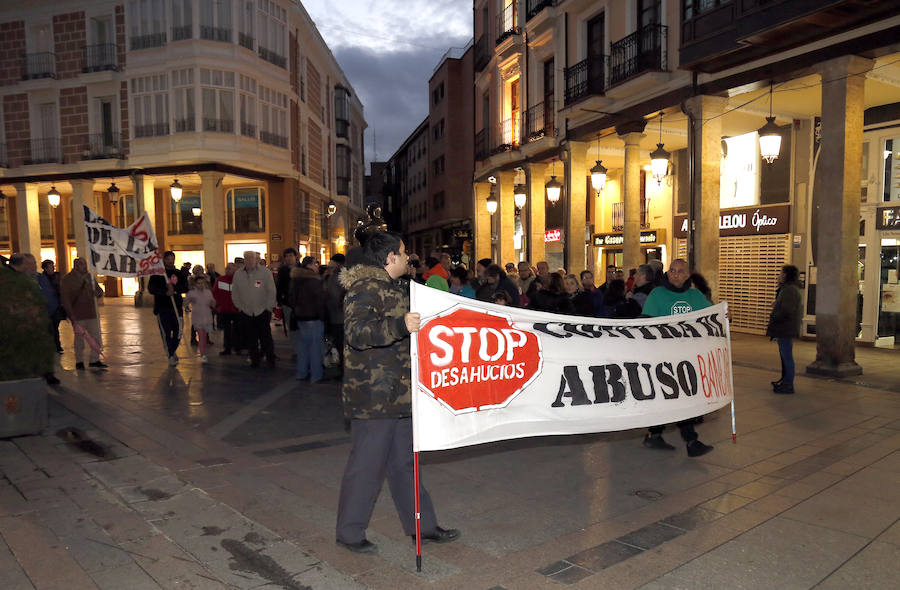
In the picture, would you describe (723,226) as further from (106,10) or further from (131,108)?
(106,10)

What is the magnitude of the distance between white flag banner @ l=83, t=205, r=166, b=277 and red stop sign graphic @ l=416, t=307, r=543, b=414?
26.8ft

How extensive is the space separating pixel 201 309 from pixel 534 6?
544 inches

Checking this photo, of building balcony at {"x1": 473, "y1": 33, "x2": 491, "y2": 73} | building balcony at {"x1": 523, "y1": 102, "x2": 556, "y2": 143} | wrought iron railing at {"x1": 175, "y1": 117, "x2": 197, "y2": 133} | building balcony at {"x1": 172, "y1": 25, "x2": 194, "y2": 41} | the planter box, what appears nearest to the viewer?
the planter box

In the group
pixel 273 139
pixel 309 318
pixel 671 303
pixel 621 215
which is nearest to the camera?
pixel 671 303

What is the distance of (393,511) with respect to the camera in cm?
462

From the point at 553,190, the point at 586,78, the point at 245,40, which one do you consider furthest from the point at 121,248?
the point at 245,40

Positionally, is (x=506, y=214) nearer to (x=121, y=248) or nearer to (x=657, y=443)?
(x=121, y=248)

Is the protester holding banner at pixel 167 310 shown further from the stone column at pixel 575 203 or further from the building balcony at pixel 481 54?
the building balcony at pixel 481 54

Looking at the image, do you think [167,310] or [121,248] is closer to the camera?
[121,248]

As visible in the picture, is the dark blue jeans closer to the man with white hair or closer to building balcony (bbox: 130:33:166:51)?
the man with white hair

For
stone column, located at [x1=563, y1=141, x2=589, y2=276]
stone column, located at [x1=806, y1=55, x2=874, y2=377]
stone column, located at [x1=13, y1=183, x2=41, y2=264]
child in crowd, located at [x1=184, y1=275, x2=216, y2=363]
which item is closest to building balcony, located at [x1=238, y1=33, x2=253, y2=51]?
stone column, located at [x1=13, y1=183, x2=41, y2=264]

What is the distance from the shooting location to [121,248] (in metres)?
10.6

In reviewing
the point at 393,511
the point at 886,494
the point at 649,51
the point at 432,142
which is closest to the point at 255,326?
the point at 393,511

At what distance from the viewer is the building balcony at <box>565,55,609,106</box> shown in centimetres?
1570
